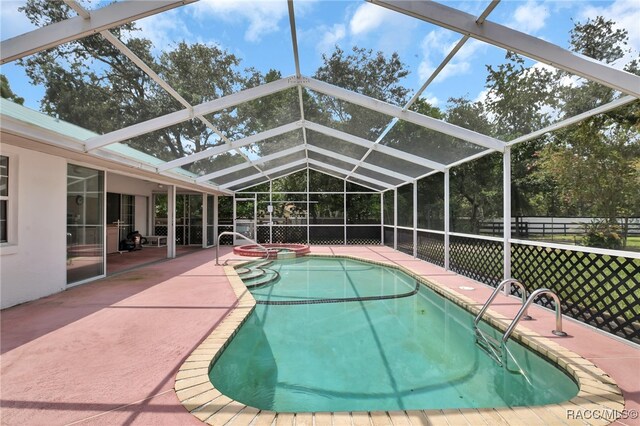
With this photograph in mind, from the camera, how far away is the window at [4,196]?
479 centimetres

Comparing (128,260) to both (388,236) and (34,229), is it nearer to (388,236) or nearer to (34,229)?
(34,229)

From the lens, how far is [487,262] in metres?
6.98

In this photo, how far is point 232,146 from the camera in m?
8.00

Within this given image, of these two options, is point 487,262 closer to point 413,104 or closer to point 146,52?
point 413,104

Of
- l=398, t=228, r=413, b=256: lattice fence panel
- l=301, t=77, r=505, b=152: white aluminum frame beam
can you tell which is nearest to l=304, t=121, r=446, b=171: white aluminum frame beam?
l=301, t=77, r=505, b=152: white aluminum frame beam

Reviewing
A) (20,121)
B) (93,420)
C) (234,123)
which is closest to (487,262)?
(234,123)

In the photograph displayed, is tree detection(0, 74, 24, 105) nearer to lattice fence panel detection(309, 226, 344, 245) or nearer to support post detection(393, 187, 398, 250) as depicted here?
support post detection(393, 187, 398, 250)

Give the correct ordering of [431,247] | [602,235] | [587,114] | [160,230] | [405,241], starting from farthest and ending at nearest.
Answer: [160,230], [405,241], [602,235], [431,247], [587,114]

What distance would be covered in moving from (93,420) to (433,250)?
354 inches

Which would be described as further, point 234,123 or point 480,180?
point 480,180

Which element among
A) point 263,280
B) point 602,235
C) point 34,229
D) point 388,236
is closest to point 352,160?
point 263,280

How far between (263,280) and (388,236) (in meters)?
8.24

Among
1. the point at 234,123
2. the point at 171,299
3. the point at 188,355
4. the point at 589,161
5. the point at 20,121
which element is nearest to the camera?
the point at 188,355

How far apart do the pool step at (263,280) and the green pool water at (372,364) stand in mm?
1705
